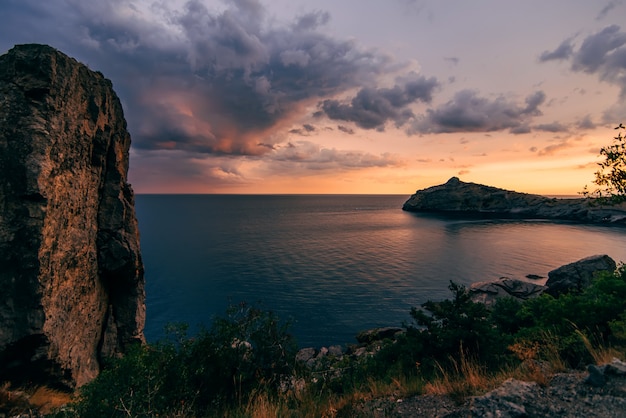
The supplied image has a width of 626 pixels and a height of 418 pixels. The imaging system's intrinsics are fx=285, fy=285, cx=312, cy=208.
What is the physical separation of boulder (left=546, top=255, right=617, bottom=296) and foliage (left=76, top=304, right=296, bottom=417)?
4416cm

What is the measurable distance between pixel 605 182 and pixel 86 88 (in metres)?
33.7

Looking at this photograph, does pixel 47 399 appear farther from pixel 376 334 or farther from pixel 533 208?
pixel 533 208

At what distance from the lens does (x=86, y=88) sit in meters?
19.2

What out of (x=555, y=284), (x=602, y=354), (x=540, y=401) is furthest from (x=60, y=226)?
(x=555, y=284)

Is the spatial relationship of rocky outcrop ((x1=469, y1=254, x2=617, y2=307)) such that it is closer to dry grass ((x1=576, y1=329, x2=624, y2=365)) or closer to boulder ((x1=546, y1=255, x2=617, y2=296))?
boulder ((x1=546, y1=255, x2=617, y2=296))

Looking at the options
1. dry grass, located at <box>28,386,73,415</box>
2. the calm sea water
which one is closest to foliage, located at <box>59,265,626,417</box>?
dry grass, located at <box>28,386,73,415</box>

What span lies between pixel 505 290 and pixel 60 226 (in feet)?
172

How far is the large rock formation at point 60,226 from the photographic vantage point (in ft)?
45.5

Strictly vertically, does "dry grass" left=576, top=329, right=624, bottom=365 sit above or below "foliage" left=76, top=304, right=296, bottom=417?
above

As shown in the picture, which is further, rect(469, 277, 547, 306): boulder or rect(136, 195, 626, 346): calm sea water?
rect(136, 195, 626, 346): calm sea water

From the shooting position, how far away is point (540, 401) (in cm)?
672

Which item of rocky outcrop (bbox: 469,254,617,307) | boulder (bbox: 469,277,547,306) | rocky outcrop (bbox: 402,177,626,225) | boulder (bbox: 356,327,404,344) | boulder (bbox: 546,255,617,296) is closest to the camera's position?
boulder (bbox: 356,327,404,344)

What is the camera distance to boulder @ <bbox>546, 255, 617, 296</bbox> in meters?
38.6

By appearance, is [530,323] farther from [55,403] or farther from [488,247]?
[488,247]
